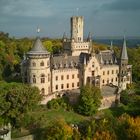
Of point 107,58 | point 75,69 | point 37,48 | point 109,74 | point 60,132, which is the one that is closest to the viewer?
point 60,132

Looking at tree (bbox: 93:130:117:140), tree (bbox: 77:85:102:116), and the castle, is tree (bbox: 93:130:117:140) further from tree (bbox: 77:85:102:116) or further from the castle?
the castle

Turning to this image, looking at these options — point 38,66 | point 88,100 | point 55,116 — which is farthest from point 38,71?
point 88,100

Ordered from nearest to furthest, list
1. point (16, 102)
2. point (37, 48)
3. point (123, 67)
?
point (16, 102) → point (37, 48) → point (123, 67)

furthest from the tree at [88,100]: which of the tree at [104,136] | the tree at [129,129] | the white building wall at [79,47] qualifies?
the white building wall at [79,47]

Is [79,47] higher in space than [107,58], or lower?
higher

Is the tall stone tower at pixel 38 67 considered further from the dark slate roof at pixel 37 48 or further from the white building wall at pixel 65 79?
the white building wall at pixel 65 79

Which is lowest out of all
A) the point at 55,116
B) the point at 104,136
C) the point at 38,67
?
the point at 55,116

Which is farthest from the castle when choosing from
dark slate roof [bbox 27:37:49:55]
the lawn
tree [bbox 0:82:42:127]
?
tree [bbox 0:82:42:127]

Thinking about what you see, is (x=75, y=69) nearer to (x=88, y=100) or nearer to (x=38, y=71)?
(x=38, y=71)
